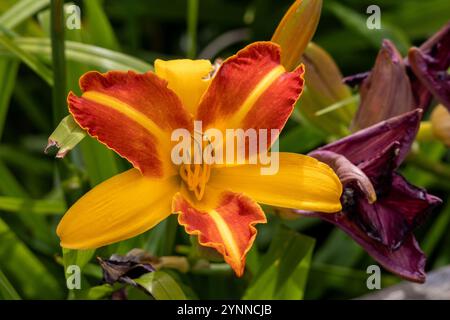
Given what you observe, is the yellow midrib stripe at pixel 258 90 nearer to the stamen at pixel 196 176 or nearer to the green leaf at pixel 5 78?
the stamen at pixel 196 176

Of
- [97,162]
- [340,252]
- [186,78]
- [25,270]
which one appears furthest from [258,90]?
[340,252]

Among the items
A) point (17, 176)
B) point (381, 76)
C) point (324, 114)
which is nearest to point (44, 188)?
point (17, 176)

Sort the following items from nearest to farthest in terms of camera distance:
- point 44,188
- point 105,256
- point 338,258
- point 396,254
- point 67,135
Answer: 1. point 67,135
2. point 396,254
3. point 105,256
4. point 338,258
5. point 44,188

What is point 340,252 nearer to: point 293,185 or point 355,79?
point 355,79

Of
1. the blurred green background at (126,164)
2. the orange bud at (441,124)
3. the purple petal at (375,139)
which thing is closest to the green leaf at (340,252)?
the blurred green background at (126,164)

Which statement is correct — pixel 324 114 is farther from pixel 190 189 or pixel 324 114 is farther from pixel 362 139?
pixel 190 189

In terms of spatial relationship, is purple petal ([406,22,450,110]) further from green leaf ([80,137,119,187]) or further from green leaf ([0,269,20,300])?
green leaf ([0,269,20,300])

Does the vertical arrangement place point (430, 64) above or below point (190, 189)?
above
